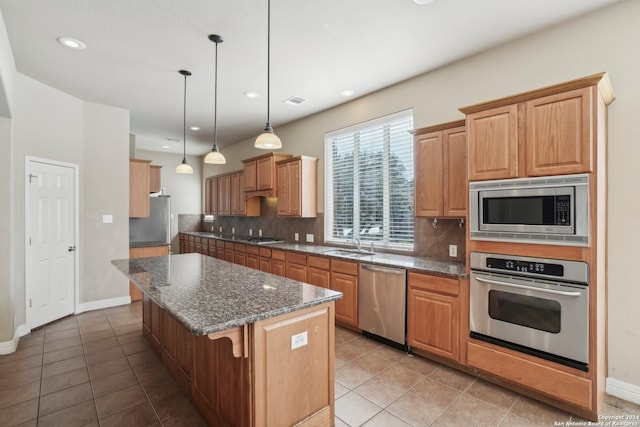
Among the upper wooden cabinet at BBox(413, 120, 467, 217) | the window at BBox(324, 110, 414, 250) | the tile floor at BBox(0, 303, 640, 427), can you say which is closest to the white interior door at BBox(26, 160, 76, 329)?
the tile floor at BBox(0, 303, 640, 427)

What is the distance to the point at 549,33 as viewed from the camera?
2.68m

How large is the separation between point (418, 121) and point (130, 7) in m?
2.94

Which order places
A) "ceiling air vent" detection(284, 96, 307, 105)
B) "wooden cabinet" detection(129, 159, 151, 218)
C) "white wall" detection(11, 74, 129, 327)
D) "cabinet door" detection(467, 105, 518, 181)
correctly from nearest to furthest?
"cabinet door" detection(467, 105, 518, 181) → "white wall" detection(11, 74, 129, 327) → "ceiling air vent" detection(284, 96, 307, 105) → "wooden cabinet" detection(129, 159, 151, 218)

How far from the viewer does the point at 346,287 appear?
3.66 metres

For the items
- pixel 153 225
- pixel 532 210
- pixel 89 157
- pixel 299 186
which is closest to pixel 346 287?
pixel 299 186

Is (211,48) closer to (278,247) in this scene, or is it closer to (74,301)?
(278,247)

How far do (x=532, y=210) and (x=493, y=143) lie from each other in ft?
1.97

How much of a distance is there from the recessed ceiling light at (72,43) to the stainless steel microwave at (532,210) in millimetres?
3824

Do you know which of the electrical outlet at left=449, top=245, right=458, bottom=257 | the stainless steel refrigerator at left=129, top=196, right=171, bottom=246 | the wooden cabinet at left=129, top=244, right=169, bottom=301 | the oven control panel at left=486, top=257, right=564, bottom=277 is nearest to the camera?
the oven control panel at left=486, top=257, right=564, bottom=277

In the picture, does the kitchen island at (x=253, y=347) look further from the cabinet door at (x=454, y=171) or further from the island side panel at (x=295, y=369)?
the cabinet door at (x=454, y=171)

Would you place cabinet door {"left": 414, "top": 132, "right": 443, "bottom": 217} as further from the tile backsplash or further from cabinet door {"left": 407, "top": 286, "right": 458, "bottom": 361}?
cabinet door {"left": 407, "top": 286, "right": 458, "bottom": 361}

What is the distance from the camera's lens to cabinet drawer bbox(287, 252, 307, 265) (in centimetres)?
425

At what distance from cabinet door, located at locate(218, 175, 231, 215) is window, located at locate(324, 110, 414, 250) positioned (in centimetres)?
288

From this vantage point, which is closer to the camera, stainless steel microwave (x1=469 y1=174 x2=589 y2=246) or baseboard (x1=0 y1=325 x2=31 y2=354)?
stainless steel microwave (x1=469 y1=174 x2=589 y2=246)
